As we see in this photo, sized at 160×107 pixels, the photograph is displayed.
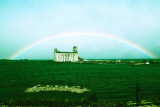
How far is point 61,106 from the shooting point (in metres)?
18.7

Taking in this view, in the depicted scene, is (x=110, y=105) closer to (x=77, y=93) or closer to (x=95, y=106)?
(x=95, y=106)

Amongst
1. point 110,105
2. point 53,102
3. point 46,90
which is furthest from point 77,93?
point 110,105

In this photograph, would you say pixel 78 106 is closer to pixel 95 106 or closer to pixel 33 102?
pixel 95 106

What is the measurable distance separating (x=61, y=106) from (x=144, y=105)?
26.3 ft

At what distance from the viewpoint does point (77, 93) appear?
29.2 m

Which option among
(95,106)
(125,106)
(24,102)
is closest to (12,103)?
(24,102)

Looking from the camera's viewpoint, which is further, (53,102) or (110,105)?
(53,102)

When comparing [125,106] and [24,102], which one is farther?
[24,102]

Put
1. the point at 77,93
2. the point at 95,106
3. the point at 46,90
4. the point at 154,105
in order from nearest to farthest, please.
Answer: the point at 95,106, the point at 154,105, the point at 77,93, the point at 46,90

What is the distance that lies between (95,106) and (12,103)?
829 centimetres

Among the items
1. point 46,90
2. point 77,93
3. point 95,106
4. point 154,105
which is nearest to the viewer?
point 95,106

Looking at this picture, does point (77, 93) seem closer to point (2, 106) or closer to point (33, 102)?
point (33, 102)

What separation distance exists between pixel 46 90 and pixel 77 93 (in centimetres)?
561

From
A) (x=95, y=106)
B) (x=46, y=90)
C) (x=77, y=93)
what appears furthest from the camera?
(x=46, y=90)
